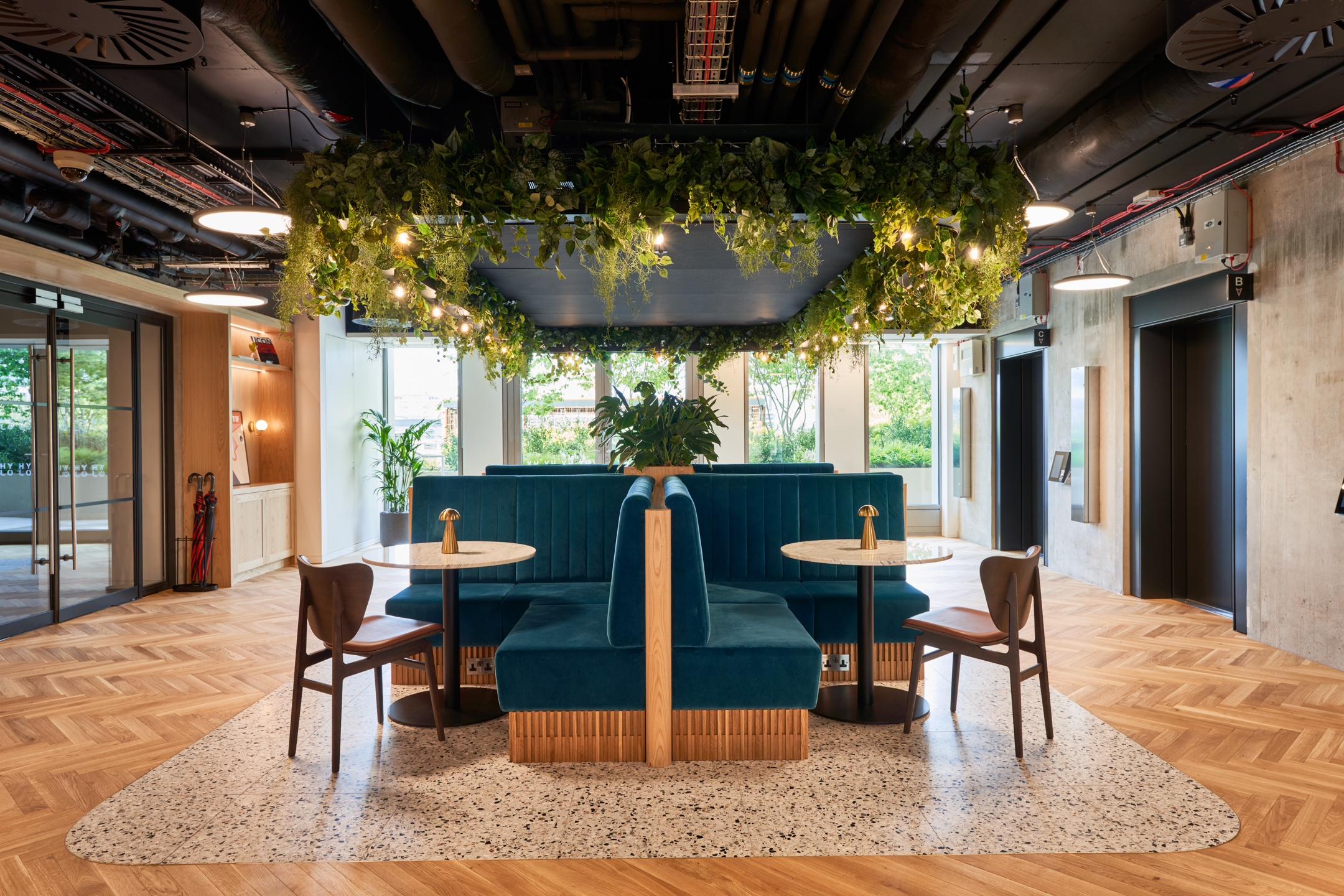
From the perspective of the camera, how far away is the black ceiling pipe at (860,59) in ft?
9.80

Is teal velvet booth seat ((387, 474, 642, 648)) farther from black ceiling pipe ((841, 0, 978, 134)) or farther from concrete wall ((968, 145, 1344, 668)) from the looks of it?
concrete wall ((968, 145, 1344, 668))

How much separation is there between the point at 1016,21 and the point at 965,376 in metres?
7.06

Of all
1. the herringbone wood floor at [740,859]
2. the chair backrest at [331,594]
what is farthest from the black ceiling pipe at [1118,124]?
the chair backrest at [331,594]

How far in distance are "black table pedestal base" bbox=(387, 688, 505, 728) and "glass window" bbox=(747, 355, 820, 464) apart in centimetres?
805

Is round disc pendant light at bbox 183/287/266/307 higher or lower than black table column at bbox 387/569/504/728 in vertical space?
higher

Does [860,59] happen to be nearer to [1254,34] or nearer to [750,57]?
[750,57]

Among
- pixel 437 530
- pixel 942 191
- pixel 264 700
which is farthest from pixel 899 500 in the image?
pixel 264 700

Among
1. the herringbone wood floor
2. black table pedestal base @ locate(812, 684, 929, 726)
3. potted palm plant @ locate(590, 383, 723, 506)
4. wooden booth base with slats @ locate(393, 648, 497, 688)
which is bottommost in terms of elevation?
the herringbone wood floor

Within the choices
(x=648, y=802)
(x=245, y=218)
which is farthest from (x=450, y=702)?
(x=245, y=218)

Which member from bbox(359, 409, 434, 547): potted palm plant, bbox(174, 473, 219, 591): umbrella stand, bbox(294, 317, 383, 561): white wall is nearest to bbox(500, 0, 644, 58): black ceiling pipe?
bbox(294, 317, 383, 561): white wall

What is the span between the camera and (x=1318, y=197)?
15.4 feet

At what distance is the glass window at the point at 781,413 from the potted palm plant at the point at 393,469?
482cm

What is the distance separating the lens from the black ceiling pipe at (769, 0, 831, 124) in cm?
300

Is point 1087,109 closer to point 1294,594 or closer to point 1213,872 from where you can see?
point 1294,594
